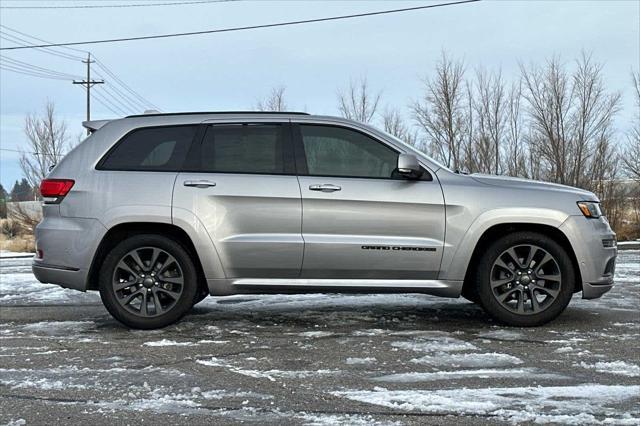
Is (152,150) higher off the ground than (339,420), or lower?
higher

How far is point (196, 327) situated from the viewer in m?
5.45

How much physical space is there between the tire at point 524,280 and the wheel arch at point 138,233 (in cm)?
252

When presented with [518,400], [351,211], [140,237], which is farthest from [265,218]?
[518,400]

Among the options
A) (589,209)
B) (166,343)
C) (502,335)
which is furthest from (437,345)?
(166,343)

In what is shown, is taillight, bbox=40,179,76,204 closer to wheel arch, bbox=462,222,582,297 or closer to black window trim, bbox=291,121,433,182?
black window trim, bbox=291,121,433,182

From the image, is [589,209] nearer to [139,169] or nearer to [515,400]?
[515,400]

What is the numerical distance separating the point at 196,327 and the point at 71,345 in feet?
3.52

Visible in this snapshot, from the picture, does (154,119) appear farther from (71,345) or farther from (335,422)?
(335,422)

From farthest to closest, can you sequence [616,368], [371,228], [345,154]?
[345,154]
[371,228]
[616,368]

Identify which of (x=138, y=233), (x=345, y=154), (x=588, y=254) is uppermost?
(x=345, y=154)

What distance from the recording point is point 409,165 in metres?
5.15

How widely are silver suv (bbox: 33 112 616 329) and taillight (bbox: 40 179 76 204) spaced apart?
13 millimetres

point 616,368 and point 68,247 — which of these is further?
point 68,247

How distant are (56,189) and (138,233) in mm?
832
